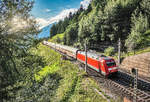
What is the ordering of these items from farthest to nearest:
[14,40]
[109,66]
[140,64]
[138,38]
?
[138,38] → [140,64] → [109,66] → [14,40]

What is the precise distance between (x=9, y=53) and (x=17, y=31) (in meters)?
1.68

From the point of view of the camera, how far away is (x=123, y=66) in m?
21.7

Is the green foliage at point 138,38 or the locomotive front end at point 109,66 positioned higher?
the green foliage at point 138,38

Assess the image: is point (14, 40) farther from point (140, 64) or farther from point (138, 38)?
point (138, 38)

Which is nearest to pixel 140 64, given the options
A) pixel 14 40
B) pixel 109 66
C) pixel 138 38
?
pixel 109 66

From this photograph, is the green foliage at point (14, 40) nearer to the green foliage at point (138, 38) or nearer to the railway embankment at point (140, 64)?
the railway embankment at point (140, 64)

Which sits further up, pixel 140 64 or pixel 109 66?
pixel 109 66

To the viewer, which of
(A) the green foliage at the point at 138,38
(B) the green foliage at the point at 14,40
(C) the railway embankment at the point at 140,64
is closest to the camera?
(B) the green foliage at the point at 14,40

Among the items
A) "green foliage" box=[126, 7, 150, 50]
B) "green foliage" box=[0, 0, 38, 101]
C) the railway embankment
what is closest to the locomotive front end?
the railway embankment

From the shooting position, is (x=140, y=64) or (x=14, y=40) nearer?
(x=14, y=40)

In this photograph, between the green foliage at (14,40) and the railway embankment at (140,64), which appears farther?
the railway embankment at (140,64)

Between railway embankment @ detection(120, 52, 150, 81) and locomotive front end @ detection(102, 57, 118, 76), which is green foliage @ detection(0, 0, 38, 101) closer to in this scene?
locomotive front end @ detection(102, 57, 118, 76)

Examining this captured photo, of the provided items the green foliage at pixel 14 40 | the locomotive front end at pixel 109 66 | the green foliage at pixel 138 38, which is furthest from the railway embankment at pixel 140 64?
the green foliage at pixel 14 40

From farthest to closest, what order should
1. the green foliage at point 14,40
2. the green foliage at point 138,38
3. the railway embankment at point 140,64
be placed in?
1. the green foliage at point 138,38
2. the railway embankment at point 140,64
3. the green foliage at point 14,40
